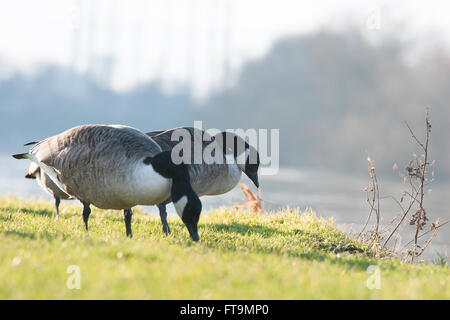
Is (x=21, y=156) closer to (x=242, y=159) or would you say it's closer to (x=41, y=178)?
(x=41, y=178)

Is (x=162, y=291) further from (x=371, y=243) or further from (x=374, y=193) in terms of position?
(x=374, y=193)

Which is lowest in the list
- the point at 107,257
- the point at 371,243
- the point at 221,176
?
the point at 371,243

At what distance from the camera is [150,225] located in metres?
10.0

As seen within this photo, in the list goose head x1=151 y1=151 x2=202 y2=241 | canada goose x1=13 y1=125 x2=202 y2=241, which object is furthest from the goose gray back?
goose head x1=151 y1=151 x2=202 y2=241

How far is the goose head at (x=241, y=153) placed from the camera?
34.5 feet

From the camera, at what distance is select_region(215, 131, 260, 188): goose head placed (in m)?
10.5

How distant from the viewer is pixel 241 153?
10555 millimetres

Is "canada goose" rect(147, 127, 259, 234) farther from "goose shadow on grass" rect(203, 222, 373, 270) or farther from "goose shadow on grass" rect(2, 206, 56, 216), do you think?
"goose shadow on grass" rect(2, 206, 56, 216)

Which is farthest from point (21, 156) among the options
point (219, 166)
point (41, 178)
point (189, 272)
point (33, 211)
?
point (189, 272)

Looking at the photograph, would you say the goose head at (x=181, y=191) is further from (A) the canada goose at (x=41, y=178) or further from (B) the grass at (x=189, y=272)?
(A) the canada goose at (x=41, y=178)

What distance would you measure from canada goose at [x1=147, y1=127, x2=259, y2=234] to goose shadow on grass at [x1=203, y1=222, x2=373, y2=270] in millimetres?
889
